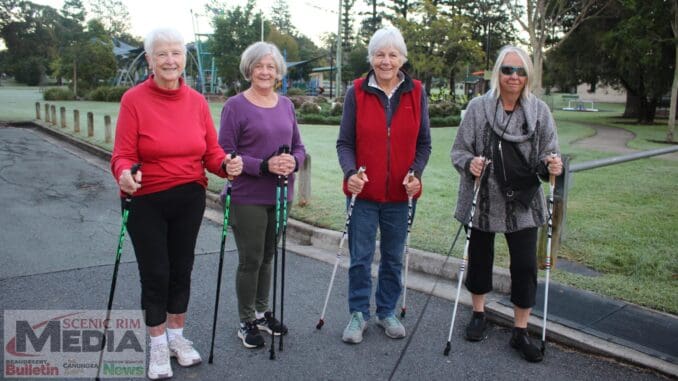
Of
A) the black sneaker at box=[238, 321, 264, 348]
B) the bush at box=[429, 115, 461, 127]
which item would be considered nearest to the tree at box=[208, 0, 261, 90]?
the bush at box=[429, 115, 461, 127]

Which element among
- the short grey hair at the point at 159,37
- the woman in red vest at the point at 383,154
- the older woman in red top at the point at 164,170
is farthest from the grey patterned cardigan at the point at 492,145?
the short grey hair at the point at 159,37

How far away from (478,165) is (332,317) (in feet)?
5.74

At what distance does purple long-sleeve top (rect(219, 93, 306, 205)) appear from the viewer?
11.9 ft

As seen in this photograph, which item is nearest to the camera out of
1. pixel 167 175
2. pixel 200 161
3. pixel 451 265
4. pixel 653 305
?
pixel 167 175

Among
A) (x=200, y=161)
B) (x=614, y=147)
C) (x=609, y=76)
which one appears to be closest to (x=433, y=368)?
(x=200, y=161)

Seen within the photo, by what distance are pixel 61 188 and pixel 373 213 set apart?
806 cm

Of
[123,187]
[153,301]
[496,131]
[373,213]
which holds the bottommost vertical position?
[153,301]

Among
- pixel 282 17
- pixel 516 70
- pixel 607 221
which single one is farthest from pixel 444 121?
pixel 282 17

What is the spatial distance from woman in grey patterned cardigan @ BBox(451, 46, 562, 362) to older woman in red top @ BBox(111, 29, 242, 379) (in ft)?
5.58

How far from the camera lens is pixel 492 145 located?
148 inches

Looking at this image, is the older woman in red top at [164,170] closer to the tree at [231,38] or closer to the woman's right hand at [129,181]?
the woman's right hand at [129,181]

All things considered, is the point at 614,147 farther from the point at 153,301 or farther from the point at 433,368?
the point at 153,301

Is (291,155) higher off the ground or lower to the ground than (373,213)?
higher

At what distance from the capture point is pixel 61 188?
9.96 metres
